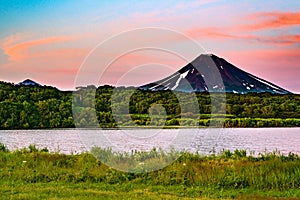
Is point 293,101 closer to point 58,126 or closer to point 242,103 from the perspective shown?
point 242,103

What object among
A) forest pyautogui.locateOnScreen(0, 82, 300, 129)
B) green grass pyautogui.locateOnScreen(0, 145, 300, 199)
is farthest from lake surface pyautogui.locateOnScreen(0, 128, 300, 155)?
green grass pyautogui.locateOnScreen(0, 145, 300, 199)

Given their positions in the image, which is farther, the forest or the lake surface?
the forest

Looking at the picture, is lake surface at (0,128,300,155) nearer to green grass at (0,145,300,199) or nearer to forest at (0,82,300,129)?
forest at (0,82,300,129)

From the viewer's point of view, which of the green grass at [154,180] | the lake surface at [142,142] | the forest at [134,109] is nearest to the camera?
the green grass at [154,180]

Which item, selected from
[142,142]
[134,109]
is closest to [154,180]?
[142,142]

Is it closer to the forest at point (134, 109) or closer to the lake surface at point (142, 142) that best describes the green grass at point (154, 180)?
the lake surface at point (142, 142)

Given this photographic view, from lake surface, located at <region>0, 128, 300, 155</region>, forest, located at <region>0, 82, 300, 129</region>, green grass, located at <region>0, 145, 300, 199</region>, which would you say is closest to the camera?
green grass, located at <region>0, 145, 300, 199</region>

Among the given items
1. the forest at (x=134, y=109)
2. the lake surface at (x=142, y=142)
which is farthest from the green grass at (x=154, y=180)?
the forest at (x=134, y=109)
